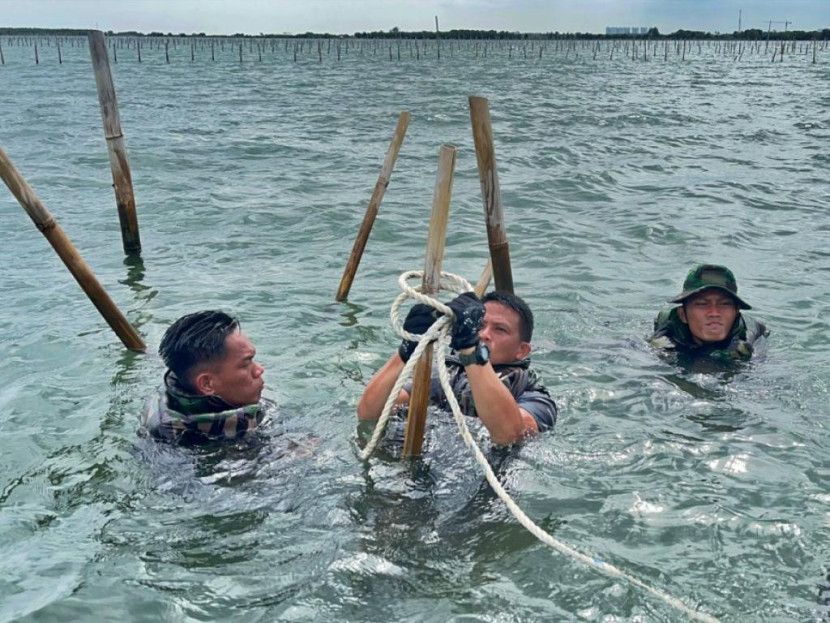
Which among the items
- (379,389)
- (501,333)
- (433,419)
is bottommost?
(433,419)

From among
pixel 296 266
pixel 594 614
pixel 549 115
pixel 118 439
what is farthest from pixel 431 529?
pixel 549 115

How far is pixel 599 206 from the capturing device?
1525 centimetres

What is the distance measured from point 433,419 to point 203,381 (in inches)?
62.6

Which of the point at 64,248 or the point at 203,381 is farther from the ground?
the point at 64,248

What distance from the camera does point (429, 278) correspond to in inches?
205

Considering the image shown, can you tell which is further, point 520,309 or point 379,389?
point 520,309

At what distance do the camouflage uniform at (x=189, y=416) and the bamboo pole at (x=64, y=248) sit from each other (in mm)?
2384

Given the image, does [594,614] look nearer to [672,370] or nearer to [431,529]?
[431,529]

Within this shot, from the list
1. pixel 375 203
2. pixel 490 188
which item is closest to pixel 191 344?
pixel 490 188

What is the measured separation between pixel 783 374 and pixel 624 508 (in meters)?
2.96

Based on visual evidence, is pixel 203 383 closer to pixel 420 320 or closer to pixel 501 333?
pixel 420 320

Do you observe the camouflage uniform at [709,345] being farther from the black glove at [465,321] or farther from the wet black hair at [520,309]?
the black glove at [465,321]

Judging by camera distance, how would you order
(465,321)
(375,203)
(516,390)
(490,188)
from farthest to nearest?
(375,203)
(490,188)
(516,390)
(465,321)

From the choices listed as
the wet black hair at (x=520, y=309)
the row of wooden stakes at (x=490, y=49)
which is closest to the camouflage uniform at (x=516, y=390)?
the wet black hair at (x=520, y=309)
